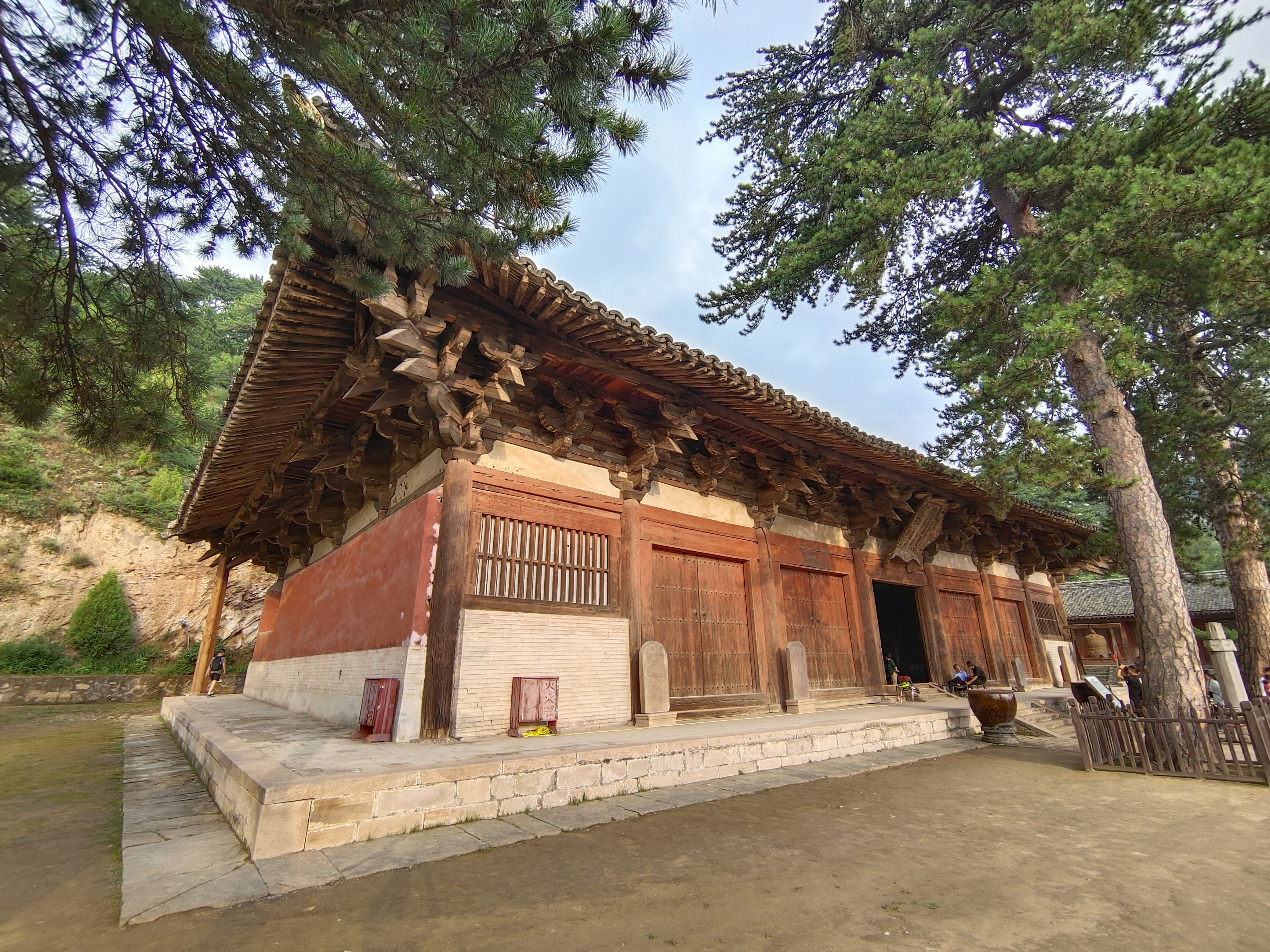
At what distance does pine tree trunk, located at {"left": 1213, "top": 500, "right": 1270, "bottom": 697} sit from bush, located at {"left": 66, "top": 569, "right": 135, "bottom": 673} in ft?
94.6

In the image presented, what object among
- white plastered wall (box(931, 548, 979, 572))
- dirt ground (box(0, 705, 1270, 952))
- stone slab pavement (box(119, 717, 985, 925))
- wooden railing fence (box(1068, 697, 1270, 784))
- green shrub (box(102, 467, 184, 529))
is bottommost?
dirt ground (box(0, 705, 1270, 952))

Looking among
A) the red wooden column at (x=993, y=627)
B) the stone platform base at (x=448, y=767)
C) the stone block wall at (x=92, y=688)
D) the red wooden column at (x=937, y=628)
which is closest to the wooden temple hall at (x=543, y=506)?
the red wooden column at (x=937, y=628)

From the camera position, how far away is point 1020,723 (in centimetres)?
823

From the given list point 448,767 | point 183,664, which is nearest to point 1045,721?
point 448,767

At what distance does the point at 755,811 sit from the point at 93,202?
5.68 meters

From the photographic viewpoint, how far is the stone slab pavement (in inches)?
101

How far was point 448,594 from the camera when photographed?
530 centimetres

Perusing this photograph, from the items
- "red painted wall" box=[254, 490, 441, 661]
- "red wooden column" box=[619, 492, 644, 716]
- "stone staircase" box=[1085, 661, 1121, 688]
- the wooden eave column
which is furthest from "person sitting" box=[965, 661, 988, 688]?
"stone staircase" box=[1085, 661, 1121, 688]

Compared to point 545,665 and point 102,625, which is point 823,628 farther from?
point 102,625

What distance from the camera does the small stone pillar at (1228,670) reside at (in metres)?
5.85

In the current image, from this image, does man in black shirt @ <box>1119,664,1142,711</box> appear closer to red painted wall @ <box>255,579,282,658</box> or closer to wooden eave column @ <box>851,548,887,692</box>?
wooden eave column @ <box>851,548,887,692</box>

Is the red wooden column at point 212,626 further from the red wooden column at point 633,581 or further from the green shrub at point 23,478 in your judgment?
the green shrub at point 23,478

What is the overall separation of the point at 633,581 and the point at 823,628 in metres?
4.11

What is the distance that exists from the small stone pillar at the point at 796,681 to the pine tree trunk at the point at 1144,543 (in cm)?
379
